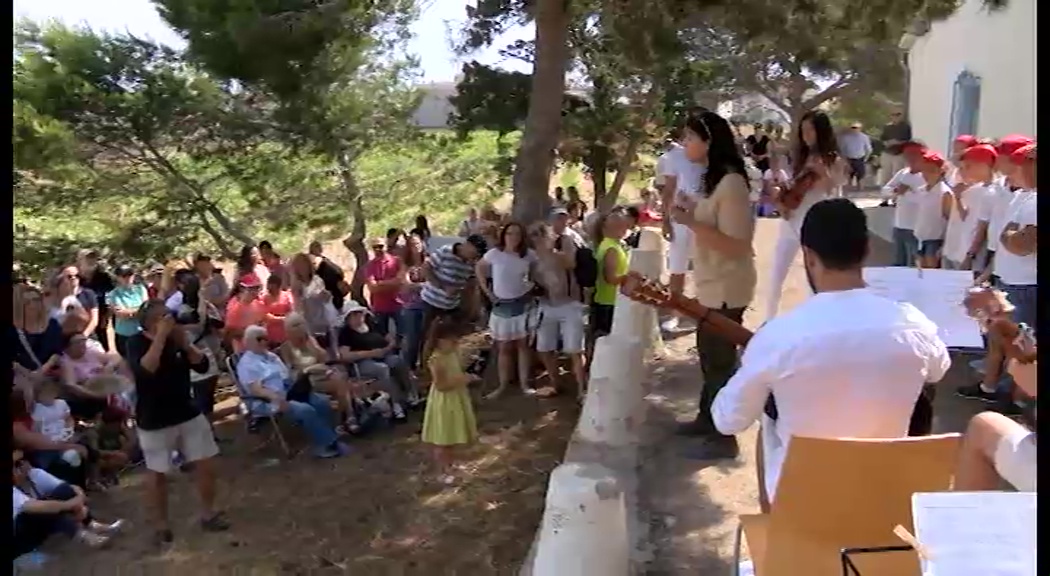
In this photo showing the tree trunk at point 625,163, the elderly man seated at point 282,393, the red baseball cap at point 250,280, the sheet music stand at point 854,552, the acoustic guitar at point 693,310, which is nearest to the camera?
the sheet music stand at point 854,552

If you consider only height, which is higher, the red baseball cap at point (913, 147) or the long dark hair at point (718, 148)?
the red baseball cap at point (913, 147)

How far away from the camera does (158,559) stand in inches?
270

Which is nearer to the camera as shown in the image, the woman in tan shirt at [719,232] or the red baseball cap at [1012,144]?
the woman in tan shirt at [719,232]

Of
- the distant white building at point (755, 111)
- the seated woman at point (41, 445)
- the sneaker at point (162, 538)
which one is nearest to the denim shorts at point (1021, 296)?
the sneaker at point (162, 538)

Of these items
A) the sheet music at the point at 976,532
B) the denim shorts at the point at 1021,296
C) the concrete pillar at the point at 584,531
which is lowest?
the concrete pillar at the point at 584,531

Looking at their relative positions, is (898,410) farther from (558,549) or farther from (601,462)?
(601,462)

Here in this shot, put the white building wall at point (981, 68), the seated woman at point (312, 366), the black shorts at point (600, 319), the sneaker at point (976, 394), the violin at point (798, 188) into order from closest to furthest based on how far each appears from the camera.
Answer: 1. the violin at point (798, 188)
2. the sneaker at point (976, 394)
3. the seated woman at point (312, 366)
4. the black shorts at point (600, 319)
5. the white building wall at point (981, 68)

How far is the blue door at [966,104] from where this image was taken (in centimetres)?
1538

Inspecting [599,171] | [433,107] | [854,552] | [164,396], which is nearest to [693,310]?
[854,552]

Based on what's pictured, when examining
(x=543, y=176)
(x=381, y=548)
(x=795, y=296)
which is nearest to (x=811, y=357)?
(x=381, y=548)

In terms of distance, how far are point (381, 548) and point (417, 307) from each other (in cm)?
318

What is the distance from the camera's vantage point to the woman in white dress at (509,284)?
8781 mm

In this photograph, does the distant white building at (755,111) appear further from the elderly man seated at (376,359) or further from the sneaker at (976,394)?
the sneaker at (976,394)

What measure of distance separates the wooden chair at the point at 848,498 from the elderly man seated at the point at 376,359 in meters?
6.82
